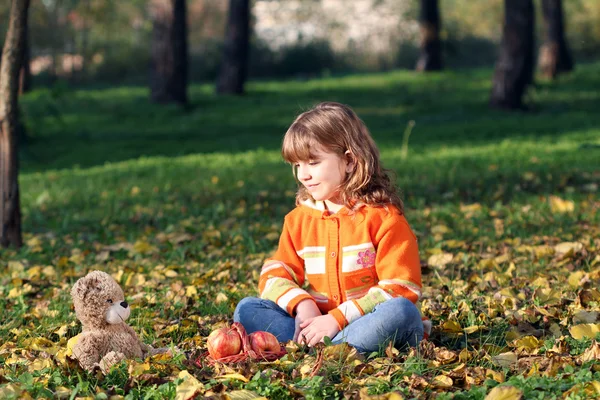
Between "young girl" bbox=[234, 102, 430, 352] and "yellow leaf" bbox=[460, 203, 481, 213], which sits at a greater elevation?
"young girl" bbox=[234, 102, 430, 352]

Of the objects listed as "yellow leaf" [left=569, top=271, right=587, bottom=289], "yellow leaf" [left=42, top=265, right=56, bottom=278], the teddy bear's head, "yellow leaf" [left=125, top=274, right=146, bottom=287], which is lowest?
"yellow leaf" [left=42, top=265, right=56, bottom=278]

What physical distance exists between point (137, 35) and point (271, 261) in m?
27.3

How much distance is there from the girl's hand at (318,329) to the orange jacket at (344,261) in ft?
0.12

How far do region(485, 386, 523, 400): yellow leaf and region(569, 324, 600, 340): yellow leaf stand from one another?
33.5 inches

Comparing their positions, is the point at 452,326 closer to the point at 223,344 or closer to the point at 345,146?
the point at 345,146

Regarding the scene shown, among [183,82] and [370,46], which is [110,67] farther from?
[183,82]

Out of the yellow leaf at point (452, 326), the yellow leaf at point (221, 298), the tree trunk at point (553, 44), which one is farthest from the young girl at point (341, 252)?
the tree trunk at point (553, 44)

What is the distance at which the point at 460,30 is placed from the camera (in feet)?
96.1

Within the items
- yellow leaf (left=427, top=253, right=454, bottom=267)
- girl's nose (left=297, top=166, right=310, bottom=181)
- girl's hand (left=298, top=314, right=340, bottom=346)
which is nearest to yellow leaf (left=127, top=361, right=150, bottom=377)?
girl's hand (left=298, top=314, right=340, bottom=346)

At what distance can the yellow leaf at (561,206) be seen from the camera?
7094mm

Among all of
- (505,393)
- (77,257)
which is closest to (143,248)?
(77,257)

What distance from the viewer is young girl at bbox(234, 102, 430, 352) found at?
3.68m

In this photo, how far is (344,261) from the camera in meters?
3.85

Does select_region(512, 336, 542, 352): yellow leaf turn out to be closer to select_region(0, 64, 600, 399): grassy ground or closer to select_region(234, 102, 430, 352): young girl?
select_region(0, 64, 600, 399): grassy ground
